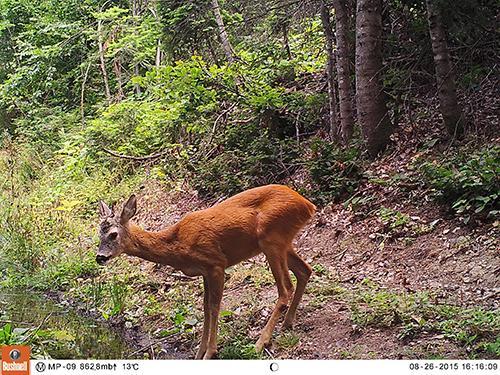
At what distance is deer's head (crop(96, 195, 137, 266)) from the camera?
343 cm

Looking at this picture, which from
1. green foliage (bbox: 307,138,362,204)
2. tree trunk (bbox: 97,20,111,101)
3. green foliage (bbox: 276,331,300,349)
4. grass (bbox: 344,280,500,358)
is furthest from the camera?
tree trunk (bbox: 97,20,111,101)

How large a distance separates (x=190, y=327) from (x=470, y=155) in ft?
8.05

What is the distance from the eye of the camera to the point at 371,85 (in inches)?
233

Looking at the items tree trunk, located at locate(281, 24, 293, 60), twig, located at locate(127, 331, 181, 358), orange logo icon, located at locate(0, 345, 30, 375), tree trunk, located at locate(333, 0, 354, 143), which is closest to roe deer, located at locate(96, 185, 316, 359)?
twig, located at locate(127, 331, 181, 358)

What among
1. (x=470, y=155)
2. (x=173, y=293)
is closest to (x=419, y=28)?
(x=470, y=155)

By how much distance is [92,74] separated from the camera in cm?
859

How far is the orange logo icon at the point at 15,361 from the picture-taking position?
2.64 metres

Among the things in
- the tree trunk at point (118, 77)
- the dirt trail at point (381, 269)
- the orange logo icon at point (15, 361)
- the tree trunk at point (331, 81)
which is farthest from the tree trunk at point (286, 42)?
the orange logo icon at point (15, 361)

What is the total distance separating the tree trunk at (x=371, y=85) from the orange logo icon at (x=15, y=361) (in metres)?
3.90

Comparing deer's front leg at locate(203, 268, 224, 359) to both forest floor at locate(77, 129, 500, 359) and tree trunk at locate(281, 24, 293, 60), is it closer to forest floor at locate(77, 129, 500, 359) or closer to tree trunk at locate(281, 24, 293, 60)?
forest floor at locate(77, 129, 500, 359)

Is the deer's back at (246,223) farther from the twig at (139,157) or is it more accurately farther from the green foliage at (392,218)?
the twig at (139,157)

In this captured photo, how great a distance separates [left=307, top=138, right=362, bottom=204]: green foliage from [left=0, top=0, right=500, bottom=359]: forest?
0.06 feet

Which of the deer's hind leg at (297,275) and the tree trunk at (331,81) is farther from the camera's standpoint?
the tree trunk at (331,81)

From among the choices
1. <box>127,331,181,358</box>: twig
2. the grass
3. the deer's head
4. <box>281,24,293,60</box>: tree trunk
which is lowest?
<box>127,331,181,358</box>: twig
